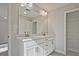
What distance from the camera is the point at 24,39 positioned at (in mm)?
1386

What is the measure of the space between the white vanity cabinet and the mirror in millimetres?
182

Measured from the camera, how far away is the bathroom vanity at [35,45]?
54.1 inches

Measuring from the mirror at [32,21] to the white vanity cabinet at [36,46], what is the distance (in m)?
0.18

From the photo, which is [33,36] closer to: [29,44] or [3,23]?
[29,44]

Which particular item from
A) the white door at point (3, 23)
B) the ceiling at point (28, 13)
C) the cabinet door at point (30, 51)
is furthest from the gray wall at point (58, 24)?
the white door at point (3, 23)

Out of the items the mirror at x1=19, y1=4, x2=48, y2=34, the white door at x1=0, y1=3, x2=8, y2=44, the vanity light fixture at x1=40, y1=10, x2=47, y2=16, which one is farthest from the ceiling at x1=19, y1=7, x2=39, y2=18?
the white door at x1=0, y1=3, x2=8, y2=44

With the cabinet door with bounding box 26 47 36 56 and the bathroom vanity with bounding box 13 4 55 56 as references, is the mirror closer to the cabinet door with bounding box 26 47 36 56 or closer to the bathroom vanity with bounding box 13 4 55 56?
the bathroom vanity with bounding box 13 4 55 56

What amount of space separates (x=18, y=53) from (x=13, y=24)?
0.55 meters

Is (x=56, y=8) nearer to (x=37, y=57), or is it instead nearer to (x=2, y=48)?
(x=37, y=57)

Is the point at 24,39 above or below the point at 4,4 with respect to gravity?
below

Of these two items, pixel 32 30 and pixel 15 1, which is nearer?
pixel 15 1

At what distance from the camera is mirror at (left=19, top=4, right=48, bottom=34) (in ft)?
4.72

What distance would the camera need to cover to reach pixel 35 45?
149 centimetres

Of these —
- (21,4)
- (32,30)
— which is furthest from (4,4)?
(32,30)
